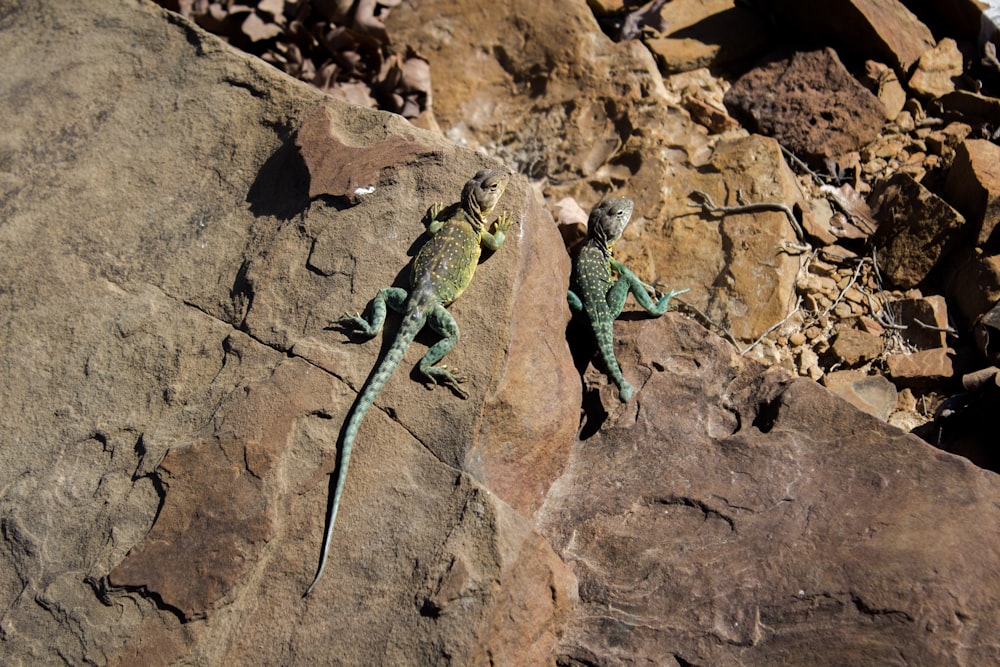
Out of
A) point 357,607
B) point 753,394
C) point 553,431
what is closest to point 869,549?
point 753,394

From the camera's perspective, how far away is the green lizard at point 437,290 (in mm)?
3939

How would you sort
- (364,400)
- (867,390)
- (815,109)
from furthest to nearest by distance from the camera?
1. (815,109)
2. (867,390)
3. (364,400)

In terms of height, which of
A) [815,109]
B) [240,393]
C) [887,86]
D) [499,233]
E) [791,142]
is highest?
[887,86]

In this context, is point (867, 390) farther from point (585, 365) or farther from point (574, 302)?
point (574, 302)

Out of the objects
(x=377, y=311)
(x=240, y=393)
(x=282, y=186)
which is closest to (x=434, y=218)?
(x=377, y=311)

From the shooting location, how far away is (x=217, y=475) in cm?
380

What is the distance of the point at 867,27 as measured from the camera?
6531 mm

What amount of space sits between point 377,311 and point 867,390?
3408 mm

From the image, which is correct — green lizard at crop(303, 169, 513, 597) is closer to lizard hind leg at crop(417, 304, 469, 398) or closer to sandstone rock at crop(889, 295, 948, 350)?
lizard hind leg at crop(417, 304, 469, 398)

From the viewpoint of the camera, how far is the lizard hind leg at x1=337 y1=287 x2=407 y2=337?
4182mm

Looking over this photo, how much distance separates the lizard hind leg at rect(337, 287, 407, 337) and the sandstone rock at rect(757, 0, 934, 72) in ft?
15.4

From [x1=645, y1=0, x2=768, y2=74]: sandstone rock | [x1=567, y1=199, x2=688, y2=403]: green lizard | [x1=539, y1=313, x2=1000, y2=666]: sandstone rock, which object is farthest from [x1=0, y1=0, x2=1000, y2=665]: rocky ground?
[x1=645, y1=0, x2=768, y2=74]: sandstone rock

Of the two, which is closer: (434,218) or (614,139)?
(434,218)

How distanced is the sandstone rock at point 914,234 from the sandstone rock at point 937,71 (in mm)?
1186
